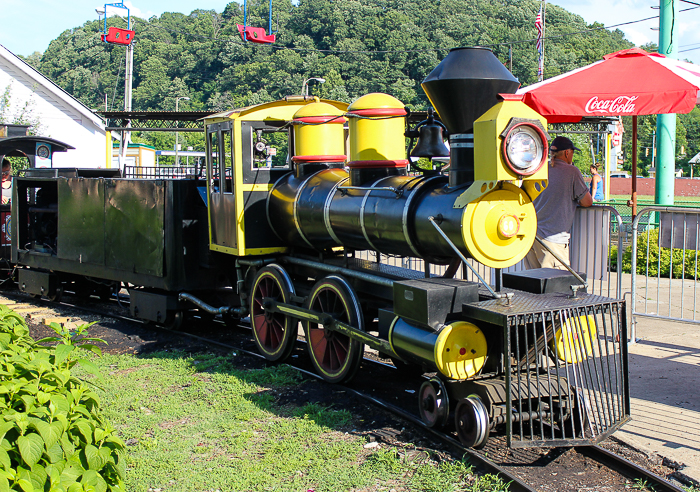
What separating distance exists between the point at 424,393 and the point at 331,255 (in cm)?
248

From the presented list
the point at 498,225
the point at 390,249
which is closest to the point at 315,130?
the point at 390,249

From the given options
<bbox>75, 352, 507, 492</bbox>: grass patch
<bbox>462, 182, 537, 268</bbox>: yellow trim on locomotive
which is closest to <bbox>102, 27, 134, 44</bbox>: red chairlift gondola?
<bbox>75, 352, 507, 492</bbox>: grass patch

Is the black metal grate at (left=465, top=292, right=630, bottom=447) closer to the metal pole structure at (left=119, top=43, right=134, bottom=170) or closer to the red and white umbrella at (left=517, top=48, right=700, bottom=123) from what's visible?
the red and white umbrella at (left=517, top=48, right=700, bottom=123)

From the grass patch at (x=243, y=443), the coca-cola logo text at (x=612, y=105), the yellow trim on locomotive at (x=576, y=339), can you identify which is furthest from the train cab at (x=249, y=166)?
the yellow trim on locomotive at (x=576, y=339)

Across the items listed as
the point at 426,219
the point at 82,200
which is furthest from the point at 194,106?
the point at 426,219

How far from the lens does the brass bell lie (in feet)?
18.7

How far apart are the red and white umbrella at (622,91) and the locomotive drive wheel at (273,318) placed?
314 cm

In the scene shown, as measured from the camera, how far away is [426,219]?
5.01 metres

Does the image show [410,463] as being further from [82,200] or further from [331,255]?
[82,200]

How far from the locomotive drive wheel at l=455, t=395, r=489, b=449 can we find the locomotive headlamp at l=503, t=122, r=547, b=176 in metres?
1.57

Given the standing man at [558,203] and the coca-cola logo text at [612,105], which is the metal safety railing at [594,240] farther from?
the coca-cola logo text at [612,105]

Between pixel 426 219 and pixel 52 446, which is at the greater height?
pixel 426 219

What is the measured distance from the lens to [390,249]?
5625 millimetres

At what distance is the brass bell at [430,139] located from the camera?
5711mm
